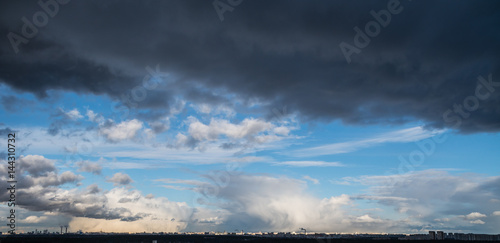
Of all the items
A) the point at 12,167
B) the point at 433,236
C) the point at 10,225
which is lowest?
the point at 433,236

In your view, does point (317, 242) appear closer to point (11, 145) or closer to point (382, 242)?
point (382, 242)

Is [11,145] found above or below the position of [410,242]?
above

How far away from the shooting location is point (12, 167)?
220 feet

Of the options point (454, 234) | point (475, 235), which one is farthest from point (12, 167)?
point (454, 234)

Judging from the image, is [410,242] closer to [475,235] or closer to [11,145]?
[475,235]

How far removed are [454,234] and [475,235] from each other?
18003mm

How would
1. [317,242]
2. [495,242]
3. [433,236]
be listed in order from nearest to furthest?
[495,242], [317,242], [433,236]

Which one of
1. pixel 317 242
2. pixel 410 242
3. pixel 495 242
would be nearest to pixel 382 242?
pixel 410 242

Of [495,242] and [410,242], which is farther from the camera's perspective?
[410,242]

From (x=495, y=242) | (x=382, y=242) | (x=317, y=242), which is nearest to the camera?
(x=495, y=242)

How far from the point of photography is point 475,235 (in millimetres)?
163375

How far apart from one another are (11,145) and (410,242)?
461 ft

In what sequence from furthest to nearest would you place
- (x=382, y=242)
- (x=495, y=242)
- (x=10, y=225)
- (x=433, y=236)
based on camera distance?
1. (x=433, y=236)
2. (x=382, y=242)
3. (x=495, y=242)
4. (x=10, y=225)

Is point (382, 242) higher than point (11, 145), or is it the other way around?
point (11, 145)
